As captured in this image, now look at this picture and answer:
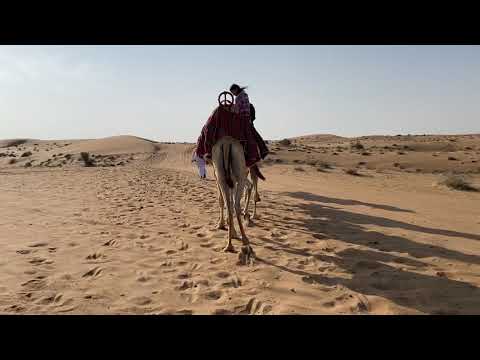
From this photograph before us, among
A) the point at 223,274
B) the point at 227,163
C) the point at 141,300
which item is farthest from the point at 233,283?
the point at 227,163

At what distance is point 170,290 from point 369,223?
5.61m

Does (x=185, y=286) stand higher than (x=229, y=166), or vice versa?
(x=229, y=166)

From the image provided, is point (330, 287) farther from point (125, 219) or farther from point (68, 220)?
point (68, 220)

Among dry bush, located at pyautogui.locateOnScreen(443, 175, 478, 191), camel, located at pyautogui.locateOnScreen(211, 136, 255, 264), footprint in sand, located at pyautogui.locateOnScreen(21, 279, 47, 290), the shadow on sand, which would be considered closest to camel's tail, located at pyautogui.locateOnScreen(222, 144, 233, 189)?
camel, located at pyautogui.locateOnScreen(211, 136, 255, 264)

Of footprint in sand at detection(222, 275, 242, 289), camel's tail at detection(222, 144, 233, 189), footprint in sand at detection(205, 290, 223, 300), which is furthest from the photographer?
camel's tail at detection(222, 144, 233, 189)

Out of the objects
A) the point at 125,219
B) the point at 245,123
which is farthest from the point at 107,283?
the point at 125,219

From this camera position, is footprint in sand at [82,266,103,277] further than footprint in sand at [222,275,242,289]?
Yes

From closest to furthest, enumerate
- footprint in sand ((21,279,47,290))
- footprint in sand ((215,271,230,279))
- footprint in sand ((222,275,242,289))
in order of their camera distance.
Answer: footprint in sand ((21,279,47,290)) → footprint in sand ((222,275,242,289)) → footprint in sand ((215,271,230,279))

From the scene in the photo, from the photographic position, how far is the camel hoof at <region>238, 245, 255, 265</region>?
18.3 ft

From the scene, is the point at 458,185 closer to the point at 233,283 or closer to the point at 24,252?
the point at 233,283

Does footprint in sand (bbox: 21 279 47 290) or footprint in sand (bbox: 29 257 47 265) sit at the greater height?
footprint in sand (bbox: 29 257 47 265)

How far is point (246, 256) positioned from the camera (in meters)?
5.76

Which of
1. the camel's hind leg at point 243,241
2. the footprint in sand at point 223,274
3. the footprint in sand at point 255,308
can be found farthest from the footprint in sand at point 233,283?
the camel's hind leg at point 243,241

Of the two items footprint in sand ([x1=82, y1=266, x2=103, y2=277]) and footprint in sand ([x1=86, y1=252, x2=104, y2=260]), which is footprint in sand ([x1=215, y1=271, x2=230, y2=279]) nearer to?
footprint in sand ([x1=82, y1=266, x2=103, y2=277])
